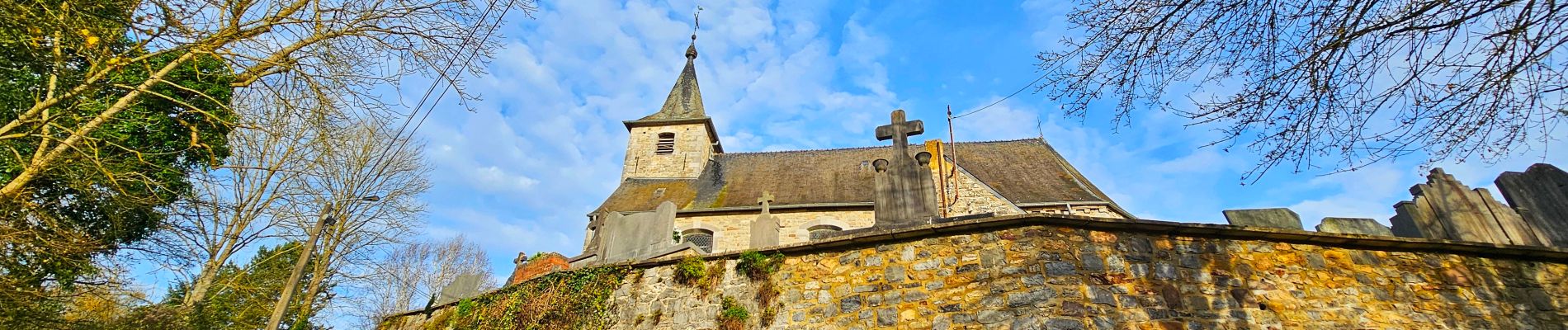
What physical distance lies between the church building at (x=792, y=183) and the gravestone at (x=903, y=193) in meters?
2.69

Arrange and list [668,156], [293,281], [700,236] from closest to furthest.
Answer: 1. [293,281]
2. [700,236]
3. [668,156]

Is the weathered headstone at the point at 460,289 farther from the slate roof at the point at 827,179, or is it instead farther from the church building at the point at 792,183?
the slate roof at the point at 827,179

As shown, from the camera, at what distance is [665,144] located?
20844 mm

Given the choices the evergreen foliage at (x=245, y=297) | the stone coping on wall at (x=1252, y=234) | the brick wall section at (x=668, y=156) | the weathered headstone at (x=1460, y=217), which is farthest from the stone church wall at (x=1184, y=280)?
the brick wall section at (x=668, y=156)

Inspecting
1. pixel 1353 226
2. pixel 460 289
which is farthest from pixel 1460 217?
pixel 460 289

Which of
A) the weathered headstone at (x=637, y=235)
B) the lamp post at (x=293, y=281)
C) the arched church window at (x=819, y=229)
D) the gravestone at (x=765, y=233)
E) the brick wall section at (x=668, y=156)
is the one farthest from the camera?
the brick wall section at (x=668, y=156)

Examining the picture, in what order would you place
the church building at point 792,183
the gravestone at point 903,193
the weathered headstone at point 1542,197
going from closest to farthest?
the weathered headstone at point 1542,197
the gravestone at point 903,193
the church building at point 792,183

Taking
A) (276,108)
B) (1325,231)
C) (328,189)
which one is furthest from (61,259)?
(328,189)

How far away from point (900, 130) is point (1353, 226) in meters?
3.89

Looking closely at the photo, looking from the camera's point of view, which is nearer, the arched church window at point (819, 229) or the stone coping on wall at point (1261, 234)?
the stone coping on wall at point (1261, 234)

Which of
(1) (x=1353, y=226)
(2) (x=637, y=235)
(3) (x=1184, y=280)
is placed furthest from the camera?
(2) (x=637, y=235)

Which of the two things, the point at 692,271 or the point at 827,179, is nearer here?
the point at 692,271

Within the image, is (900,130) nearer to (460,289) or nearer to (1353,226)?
(1353,226)

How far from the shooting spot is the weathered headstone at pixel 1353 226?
5.25 meters
